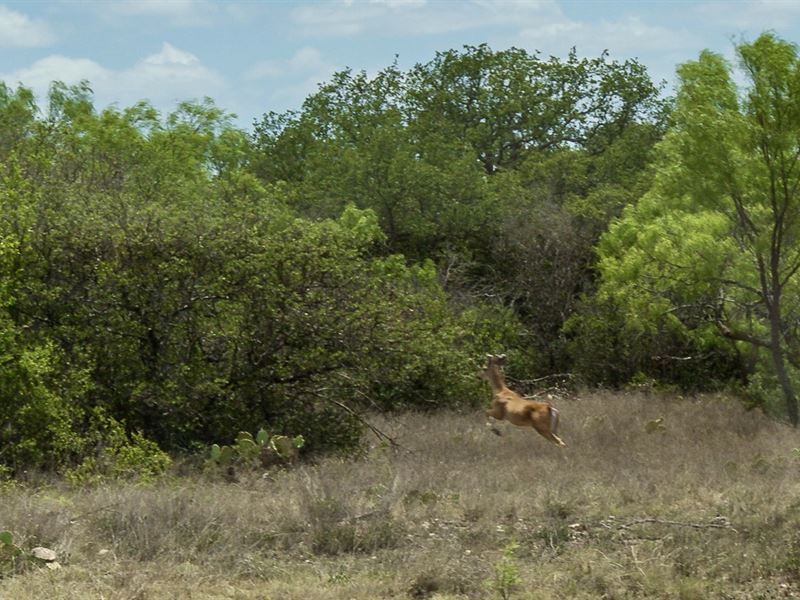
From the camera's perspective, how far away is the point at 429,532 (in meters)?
9.71

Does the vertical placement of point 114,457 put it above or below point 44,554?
below

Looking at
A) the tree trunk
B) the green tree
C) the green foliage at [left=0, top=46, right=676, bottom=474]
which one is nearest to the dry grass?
the green foliage at [left=0, top=46, right=676, bottom=474]

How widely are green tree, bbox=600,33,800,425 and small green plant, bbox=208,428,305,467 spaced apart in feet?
27.3

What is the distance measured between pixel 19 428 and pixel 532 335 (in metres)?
16.7

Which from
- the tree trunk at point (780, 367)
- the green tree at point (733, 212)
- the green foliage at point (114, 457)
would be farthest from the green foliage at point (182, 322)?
the tree trunk at point (780, 367)

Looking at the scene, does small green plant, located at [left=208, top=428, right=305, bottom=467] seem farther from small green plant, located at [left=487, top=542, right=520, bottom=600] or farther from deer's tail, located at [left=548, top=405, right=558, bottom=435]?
small green plant, located at [left=487, top=542, right=520, bottom=600]

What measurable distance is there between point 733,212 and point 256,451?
31.6 ft

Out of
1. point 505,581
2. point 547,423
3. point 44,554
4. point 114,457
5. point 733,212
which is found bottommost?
point 114,457

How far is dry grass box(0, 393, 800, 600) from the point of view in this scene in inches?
318

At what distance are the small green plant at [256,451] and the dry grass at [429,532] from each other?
471 mm

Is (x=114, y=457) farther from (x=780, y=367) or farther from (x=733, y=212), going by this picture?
(x=733, y=212)

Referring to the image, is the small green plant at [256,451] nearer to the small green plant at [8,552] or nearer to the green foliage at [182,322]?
the green foliage at [182,322]

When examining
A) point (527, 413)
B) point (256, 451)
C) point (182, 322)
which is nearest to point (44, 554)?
point (256, 451)

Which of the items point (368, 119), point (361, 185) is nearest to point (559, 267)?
point (361, 185)
